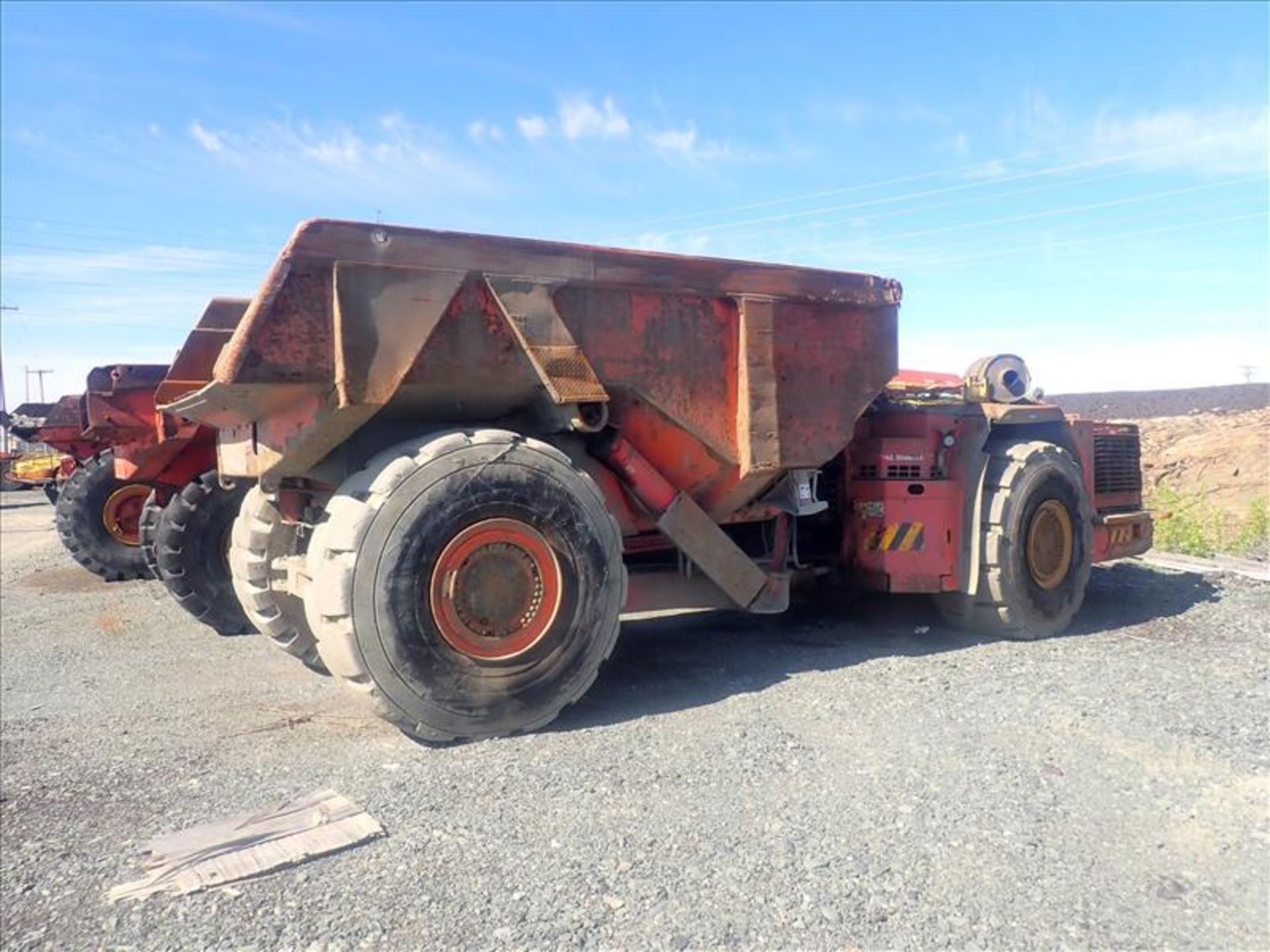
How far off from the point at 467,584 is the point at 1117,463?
558cm

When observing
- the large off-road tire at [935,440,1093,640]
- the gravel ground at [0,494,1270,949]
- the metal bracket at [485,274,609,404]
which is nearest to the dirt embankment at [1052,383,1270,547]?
the large off-road tire at [935,440,1093,640]

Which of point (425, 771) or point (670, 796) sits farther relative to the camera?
point (425, 771)

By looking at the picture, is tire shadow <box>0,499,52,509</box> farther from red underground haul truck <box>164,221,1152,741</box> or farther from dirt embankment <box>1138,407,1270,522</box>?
dirt embankment <box>1138,407,1270,522</box>

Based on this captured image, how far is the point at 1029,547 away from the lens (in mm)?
6793

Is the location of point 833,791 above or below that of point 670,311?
below

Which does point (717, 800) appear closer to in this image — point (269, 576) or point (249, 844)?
point (249, 844)

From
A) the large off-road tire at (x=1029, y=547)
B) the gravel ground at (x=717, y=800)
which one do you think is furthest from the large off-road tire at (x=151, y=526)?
the large off-road tire at (x=1029, y=547)

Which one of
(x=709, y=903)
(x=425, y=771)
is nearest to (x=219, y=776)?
(x=425, y=771)

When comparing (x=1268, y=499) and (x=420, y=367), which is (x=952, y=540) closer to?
(x=420, y=367)

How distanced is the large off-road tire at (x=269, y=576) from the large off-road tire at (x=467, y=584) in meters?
1.03

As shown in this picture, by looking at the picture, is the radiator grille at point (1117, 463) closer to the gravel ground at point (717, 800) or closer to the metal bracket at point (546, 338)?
the gravel ground at point (717, 800)

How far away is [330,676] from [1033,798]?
400 cm

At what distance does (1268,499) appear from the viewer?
56.0ft

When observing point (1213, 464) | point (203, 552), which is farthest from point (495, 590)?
point (1213, 464)
